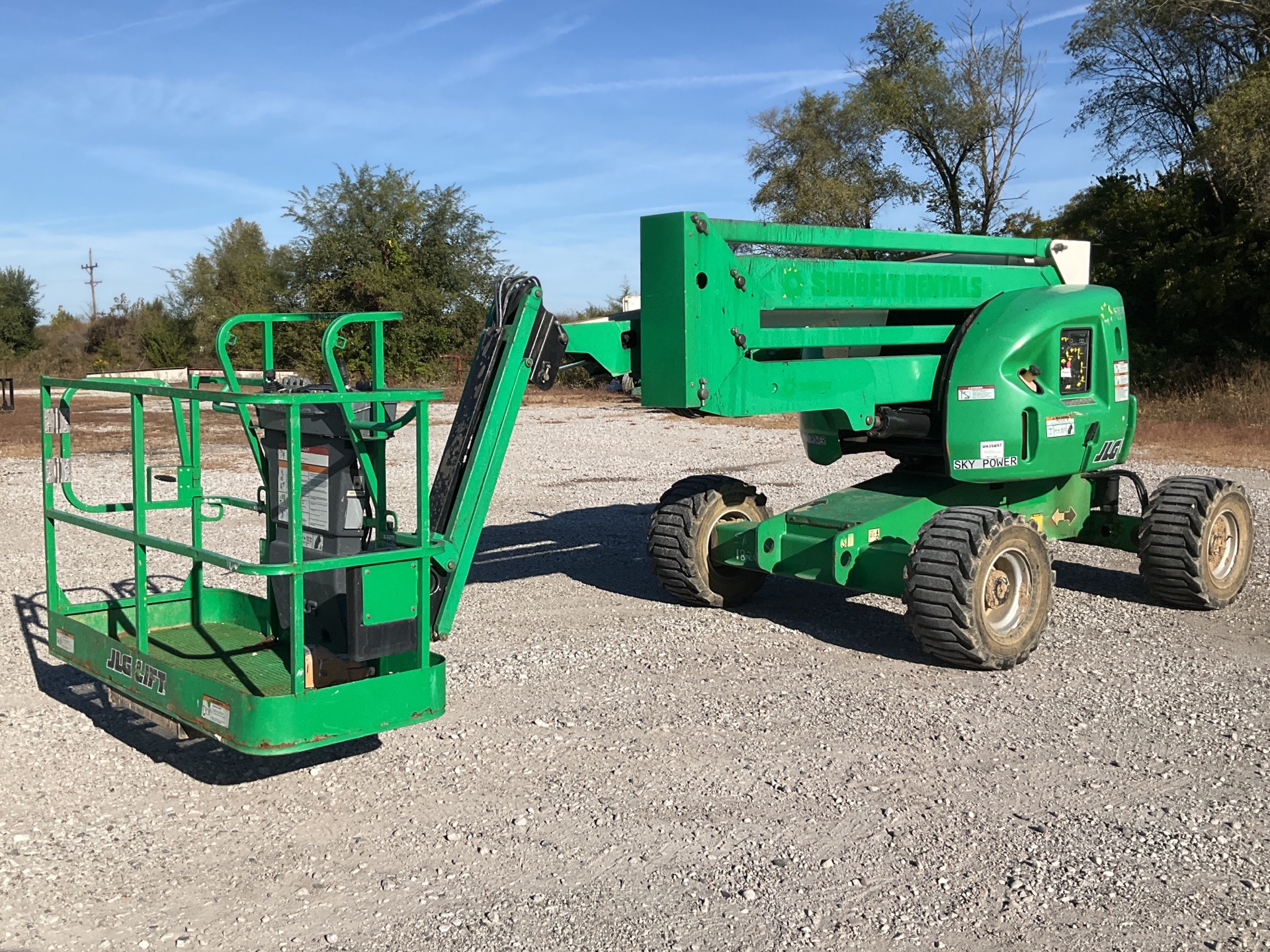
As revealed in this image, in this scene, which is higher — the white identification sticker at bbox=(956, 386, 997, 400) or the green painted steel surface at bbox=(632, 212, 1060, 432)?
the green painted steel surface at bbox=(632, 212, 1060, 432)

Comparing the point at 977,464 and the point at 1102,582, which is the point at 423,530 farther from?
the point at 1102,582

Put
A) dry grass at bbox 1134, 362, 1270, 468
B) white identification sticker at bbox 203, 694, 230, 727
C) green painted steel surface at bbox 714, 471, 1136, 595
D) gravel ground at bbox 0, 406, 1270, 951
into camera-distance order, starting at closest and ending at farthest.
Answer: gravel ground at bbox 0, 406, 1270, 951 < white identification sticker at bbox 203, 694, 230, 727 < green painted steel surface at bbox 714, 471, 1136, 595 < dry grass at bbox 1134, 362, 1270, 468

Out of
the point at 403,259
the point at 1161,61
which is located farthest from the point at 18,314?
the point at 1161,61

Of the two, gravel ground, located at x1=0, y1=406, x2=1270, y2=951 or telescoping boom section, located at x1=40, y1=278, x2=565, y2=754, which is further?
telescoping boom section, located at x1=40, y1=278, x2=565, y2=754

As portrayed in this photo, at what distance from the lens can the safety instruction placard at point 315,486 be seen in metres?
5.41

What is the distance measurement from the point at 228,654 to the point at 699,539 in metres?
3.31

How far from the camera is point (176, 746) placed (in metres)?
5.52

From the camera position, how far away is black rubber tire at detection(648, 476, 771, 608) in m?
7.89

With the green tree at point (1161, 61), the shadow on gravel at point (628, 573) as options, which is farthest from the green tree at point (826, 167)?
the shadow on gravel at point (628, 573)

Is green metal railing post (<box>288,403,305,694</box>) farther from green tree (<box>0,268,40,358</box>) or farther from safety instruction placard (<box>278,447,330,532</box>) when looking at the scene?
green tree (<box>0,268,40,358</box>)

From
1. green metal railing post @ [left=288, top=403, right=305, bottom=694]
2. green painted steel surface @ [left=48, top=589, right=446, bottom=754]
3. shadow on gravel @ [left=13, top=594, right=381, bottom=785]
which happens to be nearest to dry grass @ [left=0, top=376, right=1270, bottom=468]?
shadow on gravel @ [left=13, top=594, right=381, bottom=785]

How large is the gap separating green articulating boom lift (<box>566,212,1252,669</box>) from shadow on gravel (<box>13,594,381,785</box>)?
2.43 metres

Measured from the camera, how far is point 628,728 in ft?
19.0

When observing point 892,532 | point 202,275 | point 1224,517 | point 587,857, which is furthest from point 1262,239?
point 202,275
